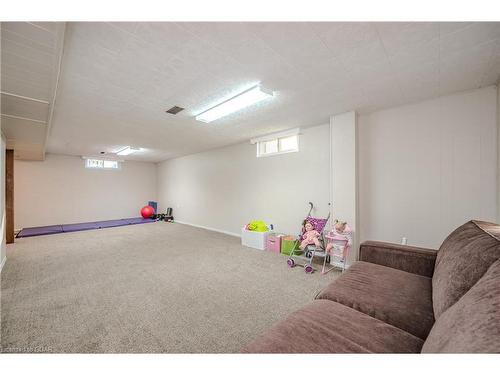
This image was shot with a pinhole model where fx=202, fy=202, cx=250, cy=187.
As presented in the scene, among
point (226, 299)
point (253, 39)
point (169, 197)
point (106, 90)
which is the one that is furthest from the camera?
point (169, 197)

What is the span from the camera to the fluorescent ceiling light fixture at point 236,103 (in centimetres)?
256

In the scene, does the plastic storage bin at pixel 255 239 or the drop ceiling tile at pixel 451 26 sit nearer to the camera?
the drop ceiling tile at pixel 451 26

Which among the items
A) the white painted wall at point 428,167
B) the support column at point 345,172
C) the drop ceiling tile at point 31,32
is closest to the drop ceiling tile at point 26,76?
the drop ceiling tile at point 31,32

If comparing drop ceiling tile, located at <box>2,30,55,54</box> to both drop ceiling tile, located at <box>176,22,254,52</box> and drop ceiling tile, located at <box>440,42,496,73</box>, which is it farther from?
drop ceiling tile, located at <box>440,42,496,73</box>

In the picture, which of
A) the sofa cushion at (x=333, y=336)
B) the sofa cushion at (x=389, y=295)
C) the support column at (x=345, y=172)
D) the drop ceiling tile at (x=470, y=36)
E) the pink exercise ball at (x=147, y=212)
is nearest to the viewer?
the sofa cushion at (x=333, y=336)

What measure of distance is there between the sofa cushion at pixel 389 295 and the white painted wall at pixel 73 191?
8914mm

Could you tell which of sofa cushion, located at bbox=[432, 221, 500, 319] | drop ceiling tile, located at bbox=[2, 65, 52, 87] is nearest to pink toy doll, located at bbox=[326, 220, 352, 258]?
sofa cushion, located at bbox=[432, 221, 500, 319]

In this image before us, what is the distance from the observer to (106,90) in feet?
→ 8.29

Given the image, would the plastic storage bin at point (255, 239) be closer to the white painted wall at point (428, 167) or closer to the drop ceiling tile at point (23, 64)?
the white painted wall at point (428, 167)

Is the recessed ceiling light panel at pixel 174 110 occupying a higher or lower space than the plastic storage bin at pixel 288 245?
higher

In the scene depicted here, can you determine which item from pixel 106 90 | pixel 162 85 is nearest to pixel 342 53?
pixel 162 85
